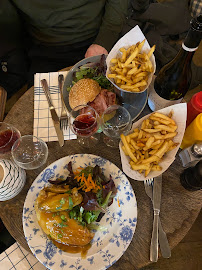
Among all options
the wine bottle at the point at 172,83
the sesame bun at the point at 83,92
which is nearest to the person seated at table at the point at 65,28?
the sesame bun at the point at 83,92

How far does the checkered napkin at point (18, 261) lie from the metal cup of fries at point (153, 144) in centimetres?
75

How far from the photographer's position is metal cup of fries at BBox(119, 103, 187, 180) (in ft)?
3.29

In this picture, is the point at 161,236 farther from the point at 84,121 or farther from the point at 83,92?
the point at 83,92

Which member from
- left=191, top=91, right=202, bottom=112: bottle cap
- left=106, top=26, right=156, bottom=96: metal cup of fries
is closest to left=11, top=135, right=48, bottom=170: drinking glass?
left=106, top=26, right=156, bottom=96: metal cup of fries

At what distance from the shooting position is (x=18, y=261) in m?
1.25

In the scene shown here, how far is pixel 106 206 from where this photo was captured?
41.4 inches

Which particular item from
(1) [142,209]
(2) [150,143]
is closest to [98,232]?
(1) [142,209]

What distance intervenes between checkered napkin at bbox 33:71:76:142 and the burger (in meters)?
0.14

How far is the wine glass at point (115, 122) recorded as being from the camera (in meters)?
1.15

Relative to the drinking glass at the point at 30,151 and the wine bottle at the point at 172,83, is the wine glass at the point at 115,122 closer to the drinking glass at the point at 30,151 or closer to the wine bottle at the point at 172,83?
the wine bottle at the point at 172,83

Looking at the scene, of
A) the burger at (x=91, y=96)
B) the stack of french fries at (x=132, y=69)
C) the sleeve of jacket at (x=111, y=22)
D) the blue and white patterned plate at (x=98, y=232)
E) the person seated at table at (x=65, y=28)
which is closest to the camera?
the blue and white patterned plate at (x=98, y=232)

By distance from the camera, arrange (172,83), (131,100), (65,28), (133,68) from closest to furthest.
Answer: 1. (133,68)
2. (172,83)
3. (131,100)
4. (65,28)

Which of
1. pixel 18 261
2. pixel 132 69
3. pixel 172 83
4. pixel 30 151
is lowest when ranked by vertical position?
pixel 18 261

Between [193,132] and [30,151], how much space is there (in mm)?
814
